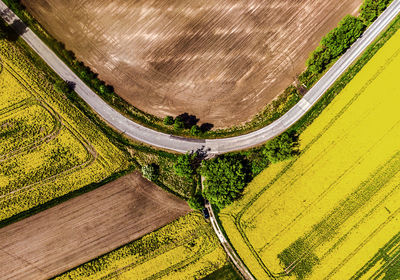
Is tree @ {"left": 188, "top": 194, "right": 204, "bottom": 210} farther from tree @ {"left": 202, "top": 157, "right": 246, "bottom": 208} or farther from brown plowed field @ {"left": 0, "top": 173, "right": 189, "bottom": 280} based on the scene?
brown plowed field @ {"left": 0, "top": 173, "right": 189, "bottom": 280}

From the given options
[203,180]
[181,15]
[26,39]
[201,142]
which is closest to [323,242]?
[203,180]

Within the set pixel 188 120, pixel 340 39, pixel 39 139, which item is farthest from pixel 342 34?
pixel 39 139

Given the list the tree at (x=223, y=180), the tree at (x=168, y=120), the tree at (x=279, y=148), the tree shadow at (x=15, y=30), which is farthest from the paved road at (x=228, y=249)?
the tree shadow at (x=15, y=30)

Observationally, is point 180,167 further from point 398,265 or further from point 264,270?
point 398,265

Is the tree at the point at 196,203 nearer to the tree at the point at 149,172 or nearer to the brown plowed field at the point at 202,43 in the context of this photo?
the tree at the point at 149,172

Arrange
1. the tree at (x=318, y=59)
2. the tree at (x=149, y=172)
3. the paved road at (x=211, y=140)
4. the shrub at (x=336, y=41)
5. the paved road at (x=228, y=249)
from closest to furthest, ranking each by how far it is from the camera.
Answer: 1. the shrub at (x=336, y=41)
2. the tree at (x=318, y=59)
3. the tree at (x=149, y=172)
4. the paved road at (x=211, y=140)
5. the paved road at (x=228, y=249)

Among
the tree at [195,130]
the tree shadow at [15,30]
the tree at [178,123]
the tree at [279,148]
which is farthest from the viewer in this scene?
→ the tree shadow at [15,30]

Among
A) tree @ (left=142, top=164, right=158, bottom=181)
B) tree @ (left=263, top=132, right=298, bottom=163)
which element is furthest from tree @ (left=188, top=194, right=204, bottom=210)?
tree @ (left=263, top=132, right=298, bottom=163)
